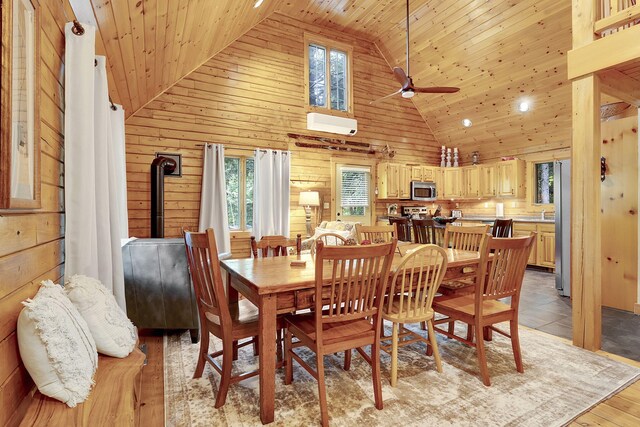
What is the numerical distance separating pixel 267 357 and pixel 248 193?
4.44 m

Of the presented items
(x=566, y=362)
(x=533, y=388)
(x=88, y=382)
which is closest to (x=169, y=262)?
(x=88, y=382)

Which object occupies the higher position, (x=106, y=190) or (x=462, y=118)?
(x=462, y=118)

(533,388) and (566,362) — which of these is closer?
(533,388)

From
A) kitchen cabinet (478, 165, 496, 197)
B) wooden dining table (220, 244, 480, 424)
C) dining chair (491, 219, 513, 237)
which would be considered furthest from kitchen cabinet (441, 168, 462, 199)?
wooden dining table (220, 244, 480, 424)

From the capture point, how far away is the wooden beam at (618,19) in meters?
2.52

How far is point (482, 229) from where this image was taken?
329 cm

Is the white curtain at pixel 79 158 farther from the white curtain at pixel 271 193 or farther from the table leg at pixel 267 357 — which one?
the white curtain at pixel 271 193

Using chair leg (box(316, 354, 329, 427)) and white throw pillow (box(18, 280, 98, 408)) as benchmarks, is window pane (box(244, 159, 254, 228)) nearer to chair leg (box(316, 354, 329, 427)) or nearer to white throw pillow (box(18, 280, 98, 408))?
chair leg (box(316, 354, 329, 427))

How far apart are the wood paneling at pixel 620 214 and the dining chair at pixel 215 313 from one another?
162 inches

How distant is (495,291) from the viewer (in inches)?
92.1

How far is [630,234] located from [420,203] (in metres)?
4.42

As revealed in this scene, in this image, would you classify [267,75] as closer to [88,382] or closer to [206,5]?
[206,5]

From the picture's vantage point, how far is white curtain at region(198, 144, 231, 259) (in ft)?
17.9

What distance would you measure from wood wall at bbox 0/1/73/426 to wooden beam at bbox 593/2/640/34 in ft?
12.5
